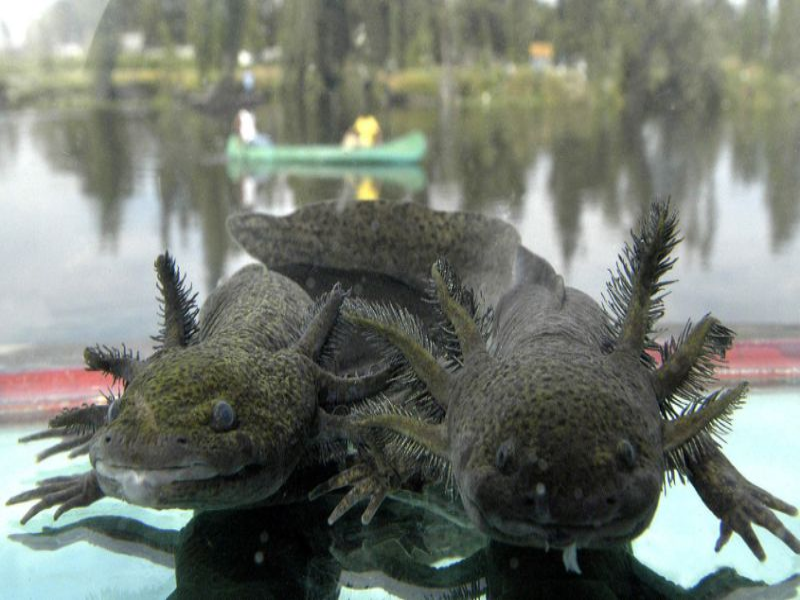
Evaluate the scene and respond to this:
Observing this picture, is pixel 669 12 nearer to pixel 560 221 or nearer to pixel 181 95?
pixel 560 221

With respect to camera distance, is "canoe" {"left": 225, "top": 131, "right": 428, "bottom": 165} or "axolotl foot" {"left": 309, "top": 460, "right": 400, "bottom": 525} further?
"canoe" {"left": 225, "top": 131, "right": 428, "bottom": 165}

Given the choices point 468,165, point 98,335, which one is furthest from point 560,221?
point 98,335

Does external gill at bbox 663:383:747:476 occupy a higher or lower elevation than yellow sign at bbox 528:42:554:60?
lower

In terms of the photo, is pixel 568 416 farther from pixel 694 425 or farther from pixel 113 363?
pixel 113 363

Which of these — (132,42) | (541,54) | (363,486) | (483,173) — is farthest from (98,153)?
(363,486)

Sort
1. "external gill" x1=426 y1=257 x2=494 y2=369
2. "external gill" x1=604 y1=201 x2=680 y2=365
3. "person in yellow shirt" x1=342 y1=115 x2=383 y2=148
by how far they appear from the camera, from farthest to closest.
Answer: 1. "person in yellow shirt" x1=342 y1=115 x2=383 y2=148
2. "external gill" x1=426 y1=257 x2=494 y2=369
3. "external gill" x1=604 y1=201 x2=680 y2=365

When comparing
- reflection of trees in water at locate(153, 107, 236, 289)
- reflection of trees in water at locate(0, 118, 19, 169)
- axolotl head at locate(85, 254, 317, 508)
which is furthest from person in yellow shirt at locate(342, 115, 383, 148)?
axolotl head at locate(85, 254, 317, 508)

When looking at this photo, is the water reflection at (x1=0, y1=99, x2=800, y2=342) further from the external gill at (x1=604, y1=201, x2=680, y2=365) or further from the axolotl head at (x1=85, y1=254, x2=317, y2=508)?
the external gill at (x1=604, y1=201, x2=680, y2=365)
